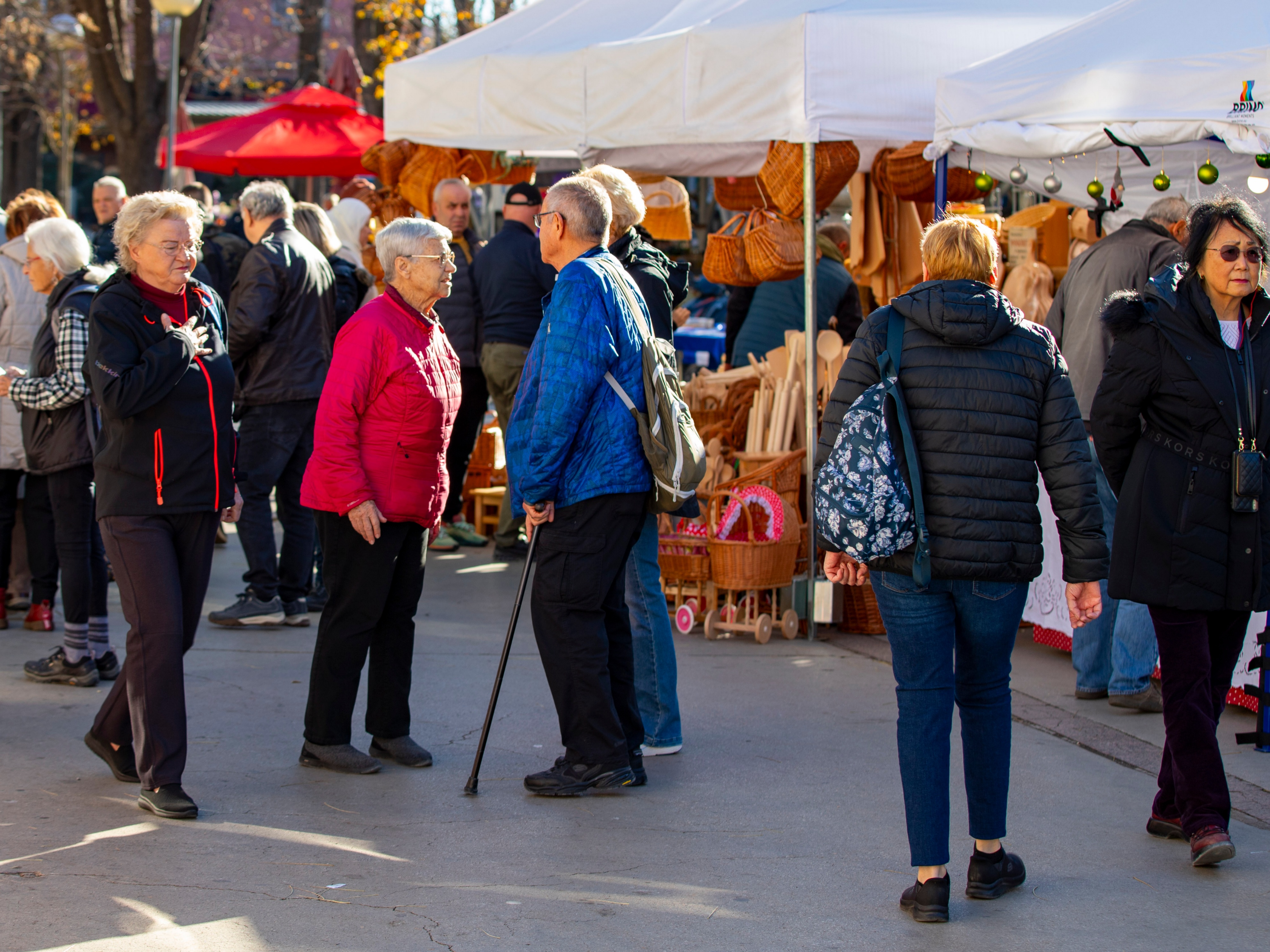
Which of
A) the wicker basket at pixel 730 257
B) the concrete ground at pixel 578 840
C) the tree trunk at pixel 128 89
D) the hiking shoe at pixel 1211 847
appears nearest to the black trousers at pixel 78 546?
the concrete ground at pixel 578 840

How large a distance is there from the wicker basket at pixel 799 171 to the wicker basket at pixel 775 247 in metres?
0.32

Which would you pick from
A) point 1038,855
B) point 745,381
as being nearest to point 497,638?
point 745,381

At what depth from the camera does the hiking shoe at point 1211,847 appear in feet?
13.5

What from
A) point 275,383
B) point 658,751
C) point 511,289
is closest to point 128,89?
point 511,289

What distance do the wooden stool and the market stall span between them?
Result: 3.95 meters

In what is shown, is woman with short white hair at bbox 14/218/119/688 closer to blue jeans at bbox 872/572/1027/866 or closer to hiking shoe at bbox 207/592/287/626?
hiking shoe at bbox 207/592/287/626

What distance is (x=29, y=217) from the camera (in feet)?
23.7

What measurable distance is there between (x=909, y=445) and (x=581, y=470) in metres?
1.22

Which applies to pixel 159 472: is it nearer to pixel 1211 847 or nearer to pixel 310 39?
pixel 1211 847

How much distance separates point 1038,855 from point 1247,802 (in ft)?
3.20

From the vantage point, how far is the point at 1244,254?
411 cm

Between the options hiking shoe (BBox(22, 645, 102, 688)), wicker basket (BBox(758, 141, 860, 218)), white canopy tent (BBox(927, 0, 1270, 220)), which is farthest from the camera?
wicker basket (BBox(758, 141, 860, 218))

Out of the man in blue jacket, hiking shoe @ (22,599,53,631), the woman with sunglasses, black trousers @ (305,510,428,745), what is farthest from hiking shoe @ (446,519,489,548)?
the woman with sunglasses

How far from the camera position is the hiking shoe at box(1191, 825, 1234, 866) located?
4125mm
